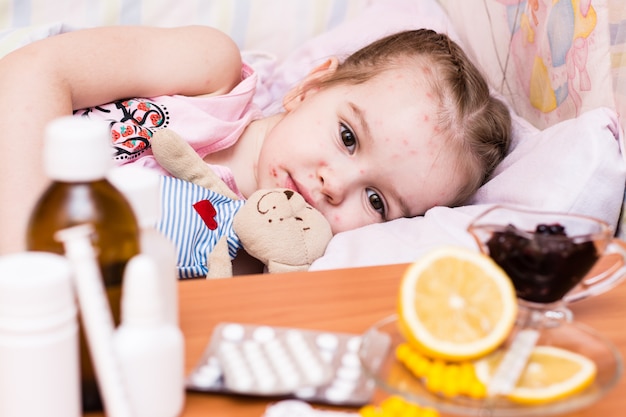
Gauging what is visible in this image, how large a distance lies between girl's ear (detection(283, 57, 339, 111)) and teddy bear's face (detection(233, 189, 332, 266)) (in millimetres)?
359

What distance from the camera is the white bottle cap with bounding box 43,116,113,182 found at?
45 centimetres

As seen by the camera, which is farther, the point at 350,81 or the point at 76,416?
the point at 350,81

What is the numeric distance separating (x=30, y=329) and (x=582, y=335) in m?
0.41

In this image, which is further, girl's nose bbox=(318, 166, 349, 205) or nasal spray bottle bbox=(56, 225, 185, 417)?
girl's nose bbox=(318, 166, 349, 205)

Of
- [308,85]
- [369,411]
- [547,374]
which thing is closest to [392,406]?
[369,411]

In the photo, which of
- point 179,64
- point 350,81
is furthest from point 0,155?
point 350,81

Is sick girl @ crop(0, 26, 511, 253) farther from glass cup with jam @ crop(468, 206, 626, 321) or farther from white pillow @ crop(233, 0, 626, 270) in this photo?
glass cup with jam @ crop(468, 206, 626, 321)

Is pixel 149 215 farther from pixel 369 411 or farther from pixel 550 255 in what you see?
pixel 550 255

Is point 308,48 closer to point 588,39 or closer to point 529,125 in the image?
point 529,125

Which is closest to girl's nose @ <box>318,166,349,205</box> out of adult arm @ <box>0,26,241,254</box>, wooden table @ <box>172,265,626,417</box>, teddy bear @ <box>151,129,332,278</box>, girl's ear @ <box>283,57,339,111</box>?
teddy bear @ <box>151,129,332,278</box>

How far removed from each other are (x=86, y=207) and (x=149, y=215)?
0.05 meters

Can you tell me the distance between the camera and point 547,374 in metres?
0.53

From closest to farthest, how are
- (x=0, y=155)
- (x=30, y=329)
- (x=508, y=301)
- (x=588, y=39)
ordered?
(x=30, y=329), (x=508, y=301), (x=0, y=155), (x=588, y=39)

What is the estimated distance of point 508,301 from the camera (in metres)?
0.54
